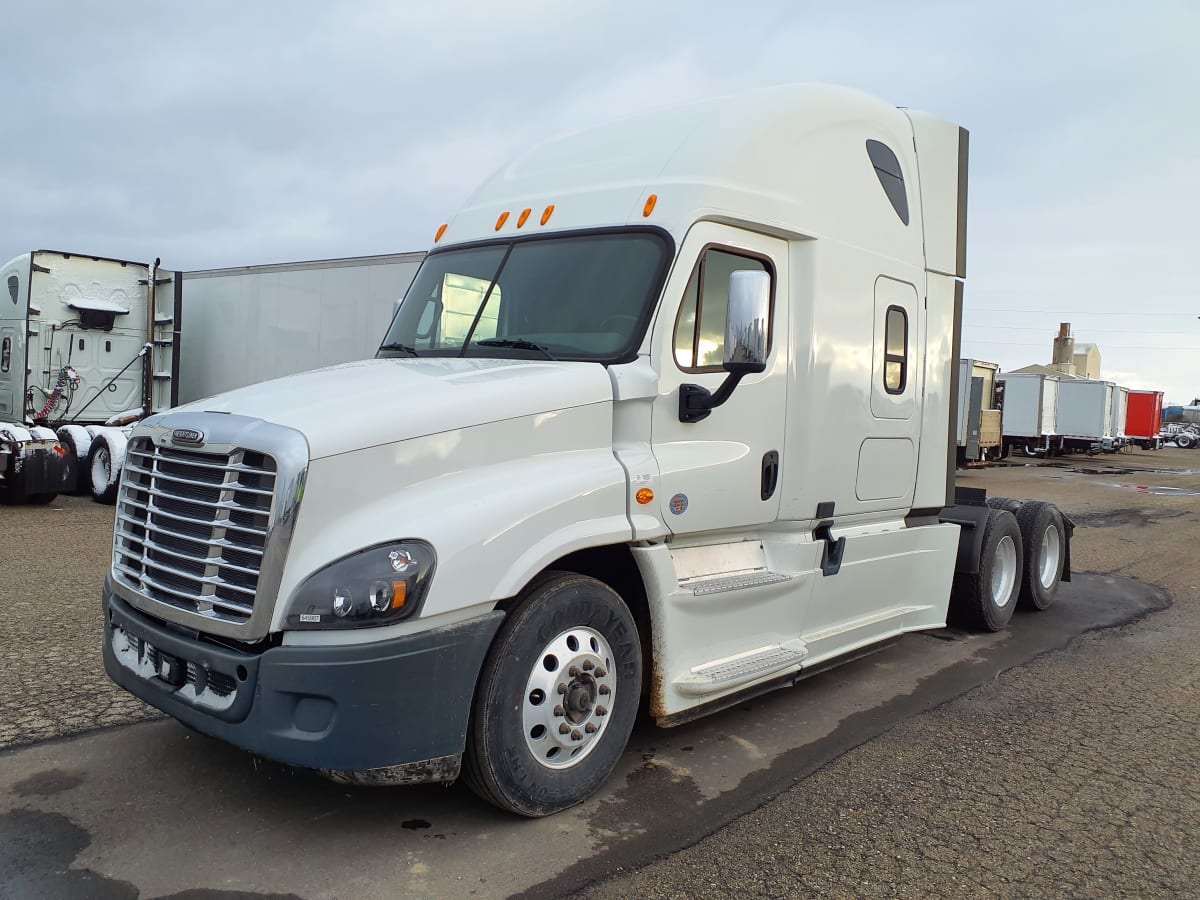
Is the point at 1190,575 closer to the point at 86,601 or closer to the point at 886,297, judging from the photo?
the point at 886,297

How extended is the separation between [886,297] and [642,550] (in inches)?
102

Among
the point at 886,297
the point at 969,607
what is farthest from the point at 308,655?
the point at 969,607

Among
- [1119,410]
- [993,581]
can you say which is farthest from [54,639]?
[1119,410]

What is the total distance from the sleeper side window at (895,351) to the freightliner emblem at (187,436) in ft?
12.7

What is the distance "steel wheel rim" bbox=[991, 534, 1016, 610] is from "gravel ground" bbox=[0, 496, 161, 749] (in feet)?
19.6

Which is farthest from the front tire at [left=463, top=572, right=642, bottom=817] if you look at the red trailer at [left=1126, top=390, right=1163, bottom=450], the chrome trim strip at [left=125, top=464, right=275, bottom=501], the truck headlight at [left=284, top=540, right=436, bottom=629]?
the red trailer at [left=1126, top=390, right=1163, bottom=450]

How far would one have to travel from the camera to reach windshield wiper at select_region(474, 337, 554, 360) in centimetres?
438

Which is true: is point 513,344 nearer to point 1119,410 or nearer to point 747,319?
point 747,319

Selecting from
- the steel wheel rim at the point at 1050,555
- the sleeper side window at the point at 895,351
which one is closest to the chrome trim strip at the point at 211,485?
the sleeper side window at the point at 895,351

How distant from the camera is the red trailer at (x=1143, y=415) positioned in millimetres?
49562

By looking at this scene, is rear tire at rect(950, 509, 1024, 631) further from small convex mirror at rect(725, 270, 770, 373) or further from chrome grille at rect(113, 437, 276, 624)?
chrome grille at rect(113, 437, 276, 624)

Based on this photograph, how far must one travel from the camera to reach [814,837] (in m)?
3.73

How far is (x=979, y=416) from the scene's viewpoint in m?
26.5

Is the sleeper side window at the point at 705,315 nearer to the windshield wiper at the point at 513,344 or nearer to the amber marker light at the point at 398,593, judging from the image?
the windshield wiper at the point at 513,344
